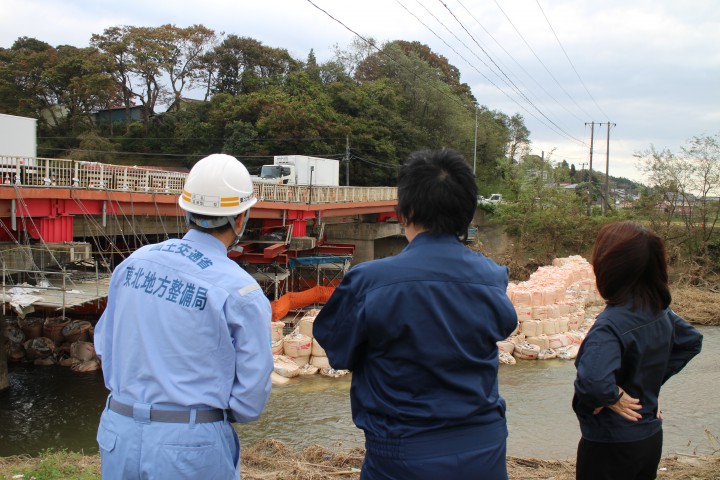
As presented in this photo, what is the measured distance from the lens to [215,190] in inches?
93.4

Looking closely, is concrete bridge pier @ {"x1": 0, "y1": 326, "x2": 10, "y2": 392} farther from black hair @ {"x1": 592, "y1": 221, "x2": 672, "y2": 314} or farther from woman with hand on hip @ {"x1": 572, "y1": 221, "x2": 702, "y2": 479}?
black hair @ {"x1": 592, "y1": 221, "x2": 672, "y2": 314}

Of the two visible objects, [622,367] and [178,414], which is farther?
[622,367]

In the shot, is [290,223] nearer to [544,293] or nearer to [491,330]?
[544,293]

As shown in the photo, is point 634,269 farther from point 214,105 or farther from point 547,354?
point 214,105

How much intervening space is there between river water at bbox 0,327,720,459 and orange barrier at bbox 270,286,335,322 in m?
4.76

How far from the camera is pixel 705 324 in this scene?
61.4ft

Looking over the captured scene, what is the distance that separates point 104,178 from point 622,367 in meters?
14.9

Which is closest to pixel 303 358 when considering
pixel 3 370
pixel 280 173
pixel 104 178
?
pixel 3 370

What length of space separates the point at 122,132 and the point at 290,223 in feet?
83.7

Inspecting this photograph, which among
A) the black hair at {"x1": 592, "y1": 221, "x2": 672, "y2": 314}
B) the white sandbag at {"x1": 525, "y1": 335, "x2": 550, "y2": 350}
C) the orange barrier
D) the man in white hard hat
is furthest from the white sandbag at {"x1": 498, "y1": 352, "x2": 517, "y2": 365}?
the man in white hard hat

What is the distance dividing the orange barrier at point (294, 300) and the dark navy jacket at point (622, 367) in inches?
551

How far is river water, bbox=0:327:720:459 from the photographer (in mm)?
8281

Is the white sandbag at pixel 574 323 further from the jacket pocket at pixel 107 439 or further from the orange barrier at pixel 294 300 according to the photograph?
the jacket pocket at pixel 107 439

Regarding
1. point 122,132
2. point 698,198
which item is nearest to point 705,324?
point 698,198
